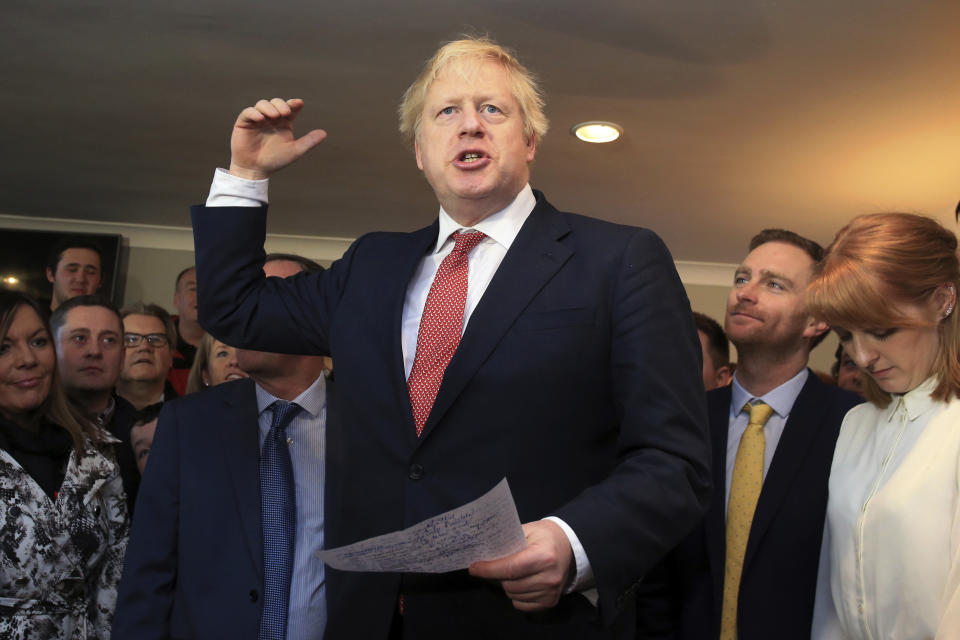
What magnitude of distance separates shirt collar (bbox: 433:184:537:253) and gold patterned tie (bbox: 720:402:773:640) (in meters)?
1.02

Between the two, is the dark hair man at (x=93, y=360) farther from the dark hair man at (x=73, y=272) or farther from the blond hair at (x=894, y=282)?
the blond hair at (x=894, y=282)

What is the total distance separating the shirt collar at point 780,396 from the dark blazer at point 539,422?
1.02 m

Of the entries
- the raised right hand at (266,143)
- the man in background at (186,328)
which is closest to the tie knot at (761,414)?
the raised right hand at (266,143)

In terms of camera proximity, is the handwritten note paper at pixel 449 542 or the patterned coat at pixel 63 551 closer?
the handwritten note paper at pixel 449 542

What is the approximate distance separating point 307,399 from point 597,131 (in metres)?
2.69

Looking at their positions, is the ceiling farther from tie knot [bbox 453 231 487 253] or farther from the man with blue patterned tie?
tie knot [bbox 453 231 487 253]

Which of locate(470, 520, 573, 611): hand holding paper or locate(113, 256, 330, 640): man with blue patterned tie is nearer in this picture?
locate(470, 520, 573, 611): hand holding paper

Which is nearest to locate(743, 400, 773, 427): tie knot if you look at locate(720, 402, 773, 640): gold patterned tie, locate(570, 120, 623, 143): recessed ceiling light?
locate(720, 402, 773, 640): gold patterned tie

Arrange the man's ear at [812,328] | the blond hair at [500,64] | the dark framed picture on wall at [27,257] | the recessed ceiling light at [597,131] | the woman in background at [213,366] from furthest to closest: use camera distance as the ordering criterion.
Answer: the dark framed picture on wall at [27,257] < the recessed ceiling light at [597,131] < the woman in background at [213,366] < the man's ear at [812,328] < the blond hair at [500,64]

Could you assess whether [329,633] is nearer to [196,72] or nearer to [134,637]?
[134,637]

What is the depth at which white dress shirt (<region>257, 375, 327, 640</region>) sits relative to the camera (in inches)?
74.9

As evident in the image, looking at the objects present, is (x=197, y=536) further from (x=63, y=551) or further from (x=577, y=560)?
(x=577, y=560)

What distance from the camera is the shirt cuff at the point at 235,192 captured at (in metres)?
1.42

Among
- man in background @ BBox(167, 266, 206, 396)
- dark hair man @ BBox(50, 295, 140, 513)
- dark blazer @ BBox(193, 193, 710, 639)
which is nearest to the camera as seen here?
dark blazer @ BBox(193, 193, 710, 639)
